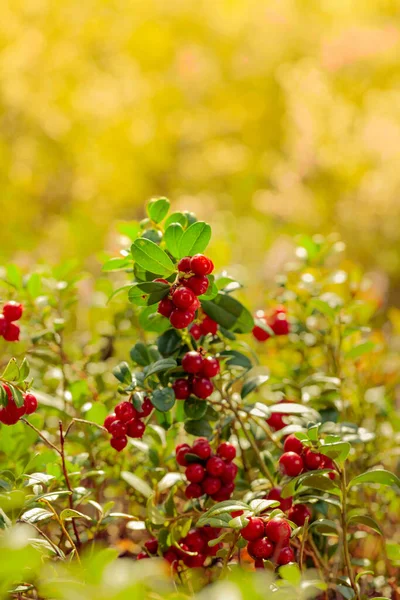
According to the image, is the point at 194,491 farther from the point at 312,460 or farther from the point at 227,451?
the point at 312,460

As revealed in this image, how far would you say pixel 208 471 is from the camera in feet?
3.21

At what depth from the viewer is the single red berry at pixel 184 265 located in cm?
87

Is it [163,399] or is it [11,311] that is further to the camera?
[11,311]

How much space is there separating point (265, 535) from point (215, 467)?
187 millimetres

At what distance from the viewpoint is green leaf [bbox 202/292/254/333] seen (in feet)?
3.40

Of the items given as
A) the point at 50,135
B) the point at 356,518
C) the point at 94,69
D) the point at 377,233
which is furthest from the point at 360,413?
the point at 94,69

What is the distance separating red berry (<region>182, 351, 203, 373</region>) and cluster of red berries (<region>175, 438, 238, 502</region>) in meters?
0.14

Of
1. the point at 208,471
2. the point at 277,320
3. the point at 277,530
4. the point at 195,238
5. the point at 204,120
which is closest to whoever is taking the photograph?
the point at 277,530

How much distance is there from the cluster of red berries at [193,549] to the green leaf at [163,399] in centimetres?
25

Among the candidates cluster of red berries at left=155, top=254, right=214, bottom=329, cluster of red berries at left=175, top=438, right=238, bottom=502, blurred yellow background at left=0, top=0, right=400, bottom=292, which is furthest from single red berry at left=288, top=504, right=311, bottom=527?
blurred yellow background at left=0, top=0, right=400, bottom=292

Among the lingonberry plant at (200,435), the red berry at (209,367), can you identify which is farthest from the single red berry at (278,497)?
the red berry at (209,367)

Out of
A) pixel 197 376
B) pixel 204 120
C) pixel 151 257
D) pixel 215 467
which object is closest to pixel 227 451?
pixel 215 467

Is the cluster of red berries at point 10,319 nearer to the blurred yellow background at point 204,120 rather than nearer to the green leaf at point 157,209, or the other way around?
the green leaf at point 157,209

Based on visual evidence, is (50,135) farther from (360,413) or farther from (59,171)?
(360,413)
